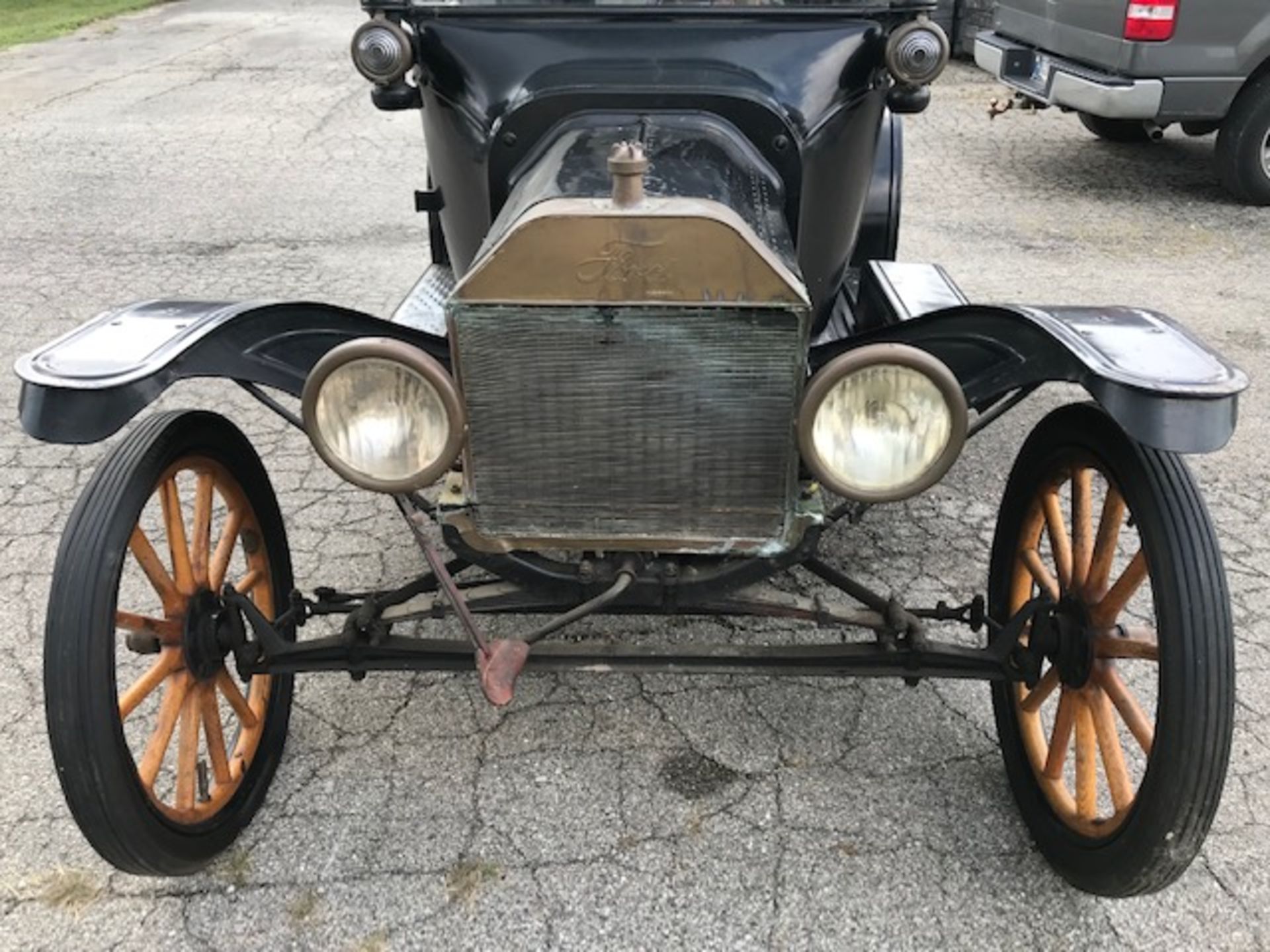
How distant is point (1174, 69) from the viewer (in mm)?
5852

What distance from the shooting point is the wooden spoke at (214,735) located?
81.7 inches

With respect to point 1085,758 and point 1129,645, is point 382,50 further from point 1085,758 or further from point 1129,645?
point 1085,758

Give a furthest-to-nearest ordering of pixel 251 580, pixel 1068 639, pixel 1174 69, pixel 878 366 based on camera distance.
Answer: pixel 1174 69, pixel 251 580, pixel 1068 639, pixel 878 366

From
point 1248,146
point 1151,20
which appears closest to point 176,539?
point 1151,20

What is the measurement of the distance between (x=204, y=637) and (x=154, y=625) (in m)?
0.11

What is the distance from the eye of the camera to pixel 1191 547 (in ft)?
5.70

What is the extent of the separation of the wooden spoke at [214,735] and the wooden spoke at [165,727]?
5 cm

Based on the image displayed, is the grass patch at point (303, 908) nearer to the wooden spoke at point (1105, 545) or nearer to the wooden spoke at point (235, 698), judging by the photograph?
the wooden spoke at point (235, 698)

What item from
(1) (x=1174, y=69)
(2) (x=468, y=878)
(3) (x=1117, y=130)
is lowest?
(3) (x=1117, y=130)

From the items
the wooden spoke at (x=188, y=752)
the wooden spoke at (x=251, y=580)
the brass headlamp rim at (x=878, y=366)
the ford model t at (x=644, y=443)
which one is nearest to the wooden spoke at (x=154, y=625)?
the ford model t at (x=644, y=443)

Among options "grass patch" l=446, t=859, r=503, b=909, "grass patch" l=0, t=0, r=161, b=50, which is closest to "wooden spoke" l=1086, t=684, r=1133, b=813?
"grass patch" l=446, t=859, r=503, b=909

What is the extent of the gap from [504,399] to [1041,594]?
3.57 ft

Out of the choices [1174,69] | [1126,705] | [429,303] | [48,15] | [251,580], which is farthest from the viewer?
[48,15]

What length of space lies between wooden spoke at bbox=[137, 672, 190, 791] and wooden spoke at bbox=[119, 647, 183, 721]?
2 cm
